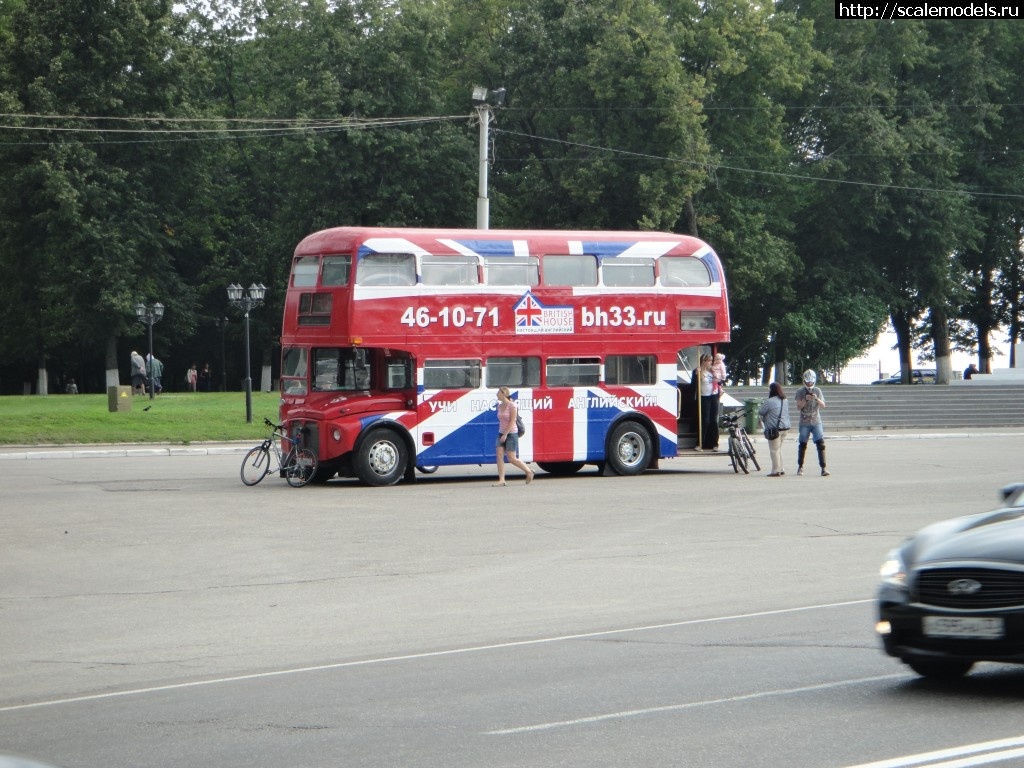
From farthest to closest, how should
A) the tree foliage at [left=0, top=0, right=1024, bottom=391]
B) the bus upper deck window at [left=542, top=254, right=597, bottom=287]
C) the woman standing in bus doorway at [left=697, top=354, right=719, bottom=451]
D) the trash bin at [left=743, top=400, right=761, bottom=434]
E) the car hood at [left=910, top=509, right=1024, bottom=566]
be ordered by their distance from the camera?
the tree foliage at [left=0, top=0, right=1024, bottom=391]
the trash bin at [left=743, top=400, right=761, bottom=434]
the woman standing in bus doorway at [left=697, top=354, right=719, bottom=451]
the bus upper deck window at [left=542, top=254, right=597, bottom=287]
the car hood at [left=910, top=509, right=1024, bottom=566]

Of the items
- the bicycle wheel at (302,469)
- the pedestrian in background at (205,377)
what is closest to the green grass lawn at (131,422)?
the bicycle wheel at (302,469)

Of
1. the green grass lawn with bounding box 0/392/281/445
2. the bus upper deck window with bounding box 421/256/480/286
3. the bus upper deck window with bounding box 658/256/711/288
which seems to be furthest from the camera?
the green grass lawn with bounding box 0/392/281/445

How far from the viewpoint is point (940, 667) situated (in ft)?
28.7

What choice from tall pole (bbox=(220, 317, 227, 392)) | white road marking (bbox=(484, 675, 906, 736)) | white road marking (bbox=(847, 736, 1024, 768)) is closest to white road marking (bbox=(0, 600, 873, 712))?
white road marking (bbox=(484, 675, 906, 736))

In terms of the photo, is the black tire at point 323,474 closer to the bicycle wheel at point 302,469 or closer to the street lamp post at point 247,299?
the bicycle wheel at point 302,469

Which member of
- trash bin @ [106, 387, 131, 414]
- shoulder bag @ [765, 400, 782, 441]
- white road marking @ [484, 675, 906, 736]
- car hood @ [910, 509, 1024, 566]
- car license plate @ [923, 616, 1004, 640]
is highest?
trash bin @ [106, 387, 131, 414]

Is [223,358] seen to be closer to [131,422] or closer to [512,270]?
[131,422]

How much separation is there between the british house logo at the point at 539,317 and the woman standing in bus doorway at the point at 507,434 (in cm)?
163

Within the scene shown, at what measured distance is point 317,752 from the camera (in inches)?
290

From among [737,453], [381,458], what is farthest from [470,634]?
[737,453]

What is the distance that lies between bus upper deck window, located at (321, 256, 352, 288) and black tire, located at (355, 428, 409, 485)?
2.64 m

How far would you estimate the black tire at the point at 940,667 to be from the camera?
27.6 feet

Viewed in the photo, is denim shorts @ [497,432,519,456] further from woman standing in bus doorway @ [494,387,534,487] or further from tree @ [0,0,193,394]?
tree @ [0,0,193,394]

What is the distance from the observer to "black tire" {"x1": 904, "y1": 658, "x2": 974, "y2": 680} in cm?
842
